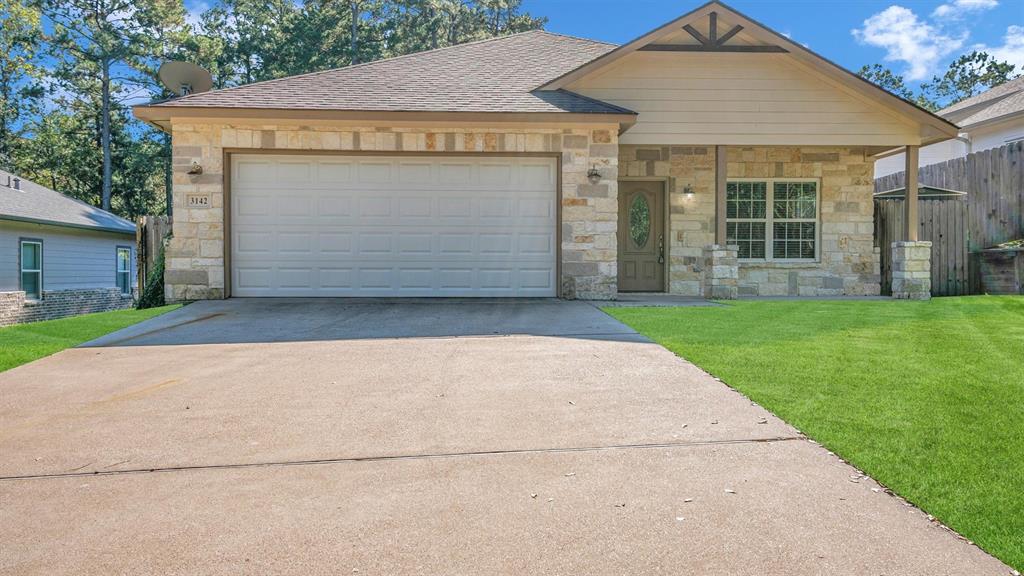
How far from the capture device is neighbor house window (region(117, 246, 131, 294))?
21.5 meters

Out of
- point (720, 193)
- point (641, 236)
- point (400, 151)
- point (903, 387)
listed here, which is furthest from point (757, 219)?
point (903, 387)

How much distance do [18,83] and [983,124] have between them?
3473cm

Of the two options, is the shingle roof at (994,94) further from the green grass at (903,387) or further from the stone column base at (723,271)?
the green grass at (903,387)

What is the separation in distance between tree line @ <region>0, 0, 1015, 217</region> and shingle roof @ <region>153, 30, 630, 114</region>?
653 inches

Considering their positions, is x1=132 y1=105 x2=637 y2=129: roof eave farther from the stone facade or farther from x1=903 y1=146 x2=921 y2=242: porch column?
the stone facade

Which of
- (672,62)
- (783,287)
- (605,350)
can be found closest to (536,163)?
(672,62)

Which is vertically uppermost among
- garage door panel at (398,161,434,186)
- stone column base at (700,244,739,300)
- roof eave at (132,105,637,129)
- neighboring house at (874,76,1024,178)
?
neighboring house at (874,76,1024,178)

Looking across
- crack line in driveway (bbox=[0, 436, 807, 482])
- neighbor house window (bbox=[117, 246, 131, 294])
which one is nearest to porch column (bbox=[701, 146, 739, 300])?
crack line in driveway (bbox=[0, 436, 807, 482])

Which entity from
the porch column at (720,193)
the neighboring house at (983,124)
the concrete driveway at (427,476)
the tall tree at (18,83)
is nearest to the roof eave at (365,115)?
the porch column at (720,193)

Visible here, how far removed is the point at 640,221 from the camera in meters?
12.8

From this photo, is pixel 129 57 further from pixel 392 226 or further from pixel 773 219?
pixel 773 219

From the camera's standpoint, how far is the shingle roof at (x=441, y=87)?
995 cm

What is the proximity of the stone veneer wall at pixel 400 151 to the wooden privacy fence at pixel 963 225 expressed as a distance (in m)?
6.44

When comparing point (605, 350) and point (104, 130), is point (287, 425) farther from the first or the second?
point (104, 130)
